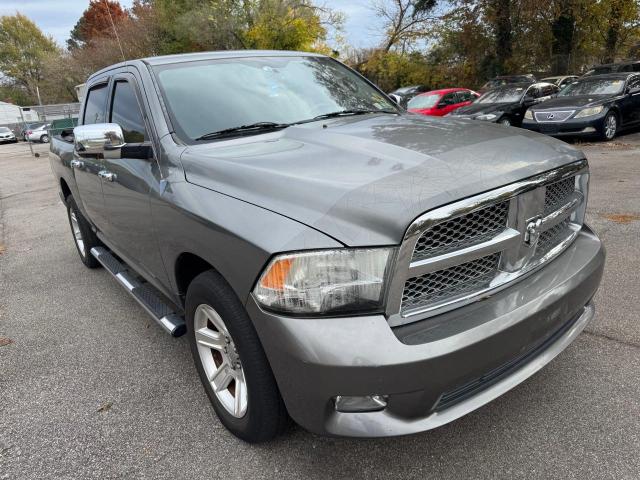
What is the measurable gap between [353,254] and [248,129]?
A: 1.37 metres

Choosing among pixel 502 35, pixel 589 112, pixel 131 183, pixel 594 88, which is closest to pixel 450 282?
pixel 131 183

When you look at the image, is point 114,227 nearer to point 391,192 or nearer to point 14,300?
point 14,300

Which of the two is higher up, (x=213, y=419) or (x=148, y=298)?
(x=148, y=298)

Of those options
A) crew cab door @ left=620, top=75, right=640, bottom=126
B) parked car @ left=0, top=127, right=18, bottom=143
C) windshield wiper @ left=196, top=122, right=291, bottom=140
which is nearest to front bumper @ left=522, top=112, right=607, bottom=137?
crew cab door @ left=620, top=75, right=640, bottom=126

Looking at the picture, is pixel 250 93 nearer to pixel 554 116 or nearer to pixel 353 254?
pixel 353 254

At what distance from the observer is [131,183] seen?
2.93 m

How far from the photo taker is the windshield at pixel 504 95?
13.3 meters

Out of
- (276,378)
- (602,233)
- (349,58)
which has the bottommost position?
(602,233)

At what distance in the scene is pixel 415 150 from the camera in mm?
2146

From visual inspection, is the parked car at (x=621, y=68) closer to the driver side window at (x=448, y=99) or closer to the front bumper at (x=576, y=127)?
the driver side window at (x=448, y=99)

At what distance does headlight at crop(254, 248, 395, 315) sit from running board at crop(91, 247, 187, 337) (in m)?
1.17

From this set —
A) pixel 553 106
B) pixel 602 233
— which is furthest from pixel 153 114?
pixel 553 106

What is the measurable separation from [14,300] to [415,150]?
166 inches

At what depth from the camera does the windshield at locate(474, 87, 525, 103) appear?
13.3m
